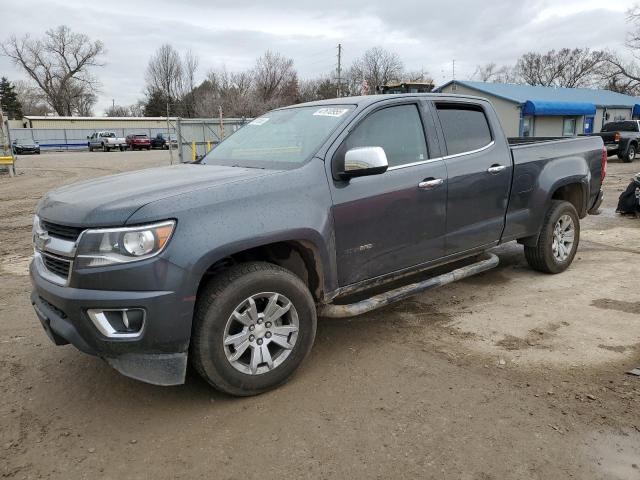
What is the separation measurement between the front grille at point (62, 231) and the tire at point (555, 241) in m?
4.42

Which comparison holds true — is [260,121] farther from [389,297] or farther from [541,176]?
[541,176]

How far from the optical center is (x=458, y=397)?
10.3 feet

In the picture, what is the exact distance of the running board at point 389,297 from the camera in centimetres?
359

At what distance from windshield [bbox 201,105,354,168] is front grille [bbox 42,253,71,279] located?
144 centimetres

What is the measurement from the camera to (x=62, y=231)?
2.97m

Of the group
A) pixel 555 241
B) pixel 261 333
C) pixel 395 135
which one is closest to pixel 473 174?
pixel 395 135

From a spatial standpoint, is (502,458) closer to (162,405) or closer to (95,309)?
(162,405)

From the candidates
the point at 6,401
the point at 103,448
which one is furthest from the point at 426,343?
the point at 6,401

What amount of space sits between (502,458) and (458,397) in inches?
23.5

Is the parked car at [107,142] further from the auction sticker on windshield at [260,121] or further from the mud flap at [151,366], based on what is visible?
the mud flap at [151,366]

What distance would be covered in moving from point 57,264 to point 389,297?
7.36 feet

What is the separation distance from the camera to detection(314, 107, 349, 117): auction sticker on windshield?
3831mm

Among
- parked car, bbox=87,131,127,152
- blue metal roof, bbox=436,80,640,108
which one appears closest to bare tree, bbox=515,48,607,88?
blue metal roof, bbox=436,80,640,108

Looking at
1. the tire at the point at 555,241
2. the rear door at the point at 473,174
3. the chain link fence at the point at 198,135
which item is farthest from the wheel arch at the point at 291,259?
the chain link fence at the point at 198,135
